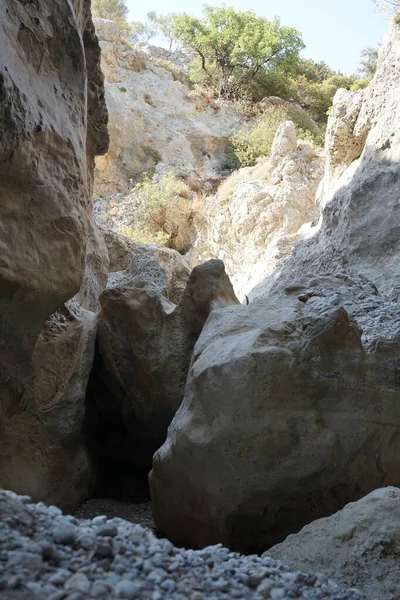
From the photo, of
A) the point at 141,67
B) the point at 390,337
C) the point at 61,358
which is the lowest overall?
the point at 390,337

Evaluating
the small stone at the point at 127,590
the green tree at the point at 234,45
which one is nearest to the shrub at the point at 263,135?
the green tree at the point at 234,45

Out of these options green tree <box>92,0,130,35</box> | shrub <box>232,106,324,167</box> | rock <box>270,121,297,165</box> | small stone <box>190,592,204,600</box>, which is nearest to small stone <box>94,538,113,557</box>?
small stone <box>190,592,204,600</box>

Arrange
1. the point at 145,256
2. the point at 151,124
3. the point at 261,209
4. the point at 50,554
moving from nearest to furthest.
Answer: the point at 50,554, the point at 145,256, the point at 261,209, the point at 151,124

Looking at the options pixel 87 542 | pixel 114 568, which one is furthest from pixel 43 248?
pixel 114 568

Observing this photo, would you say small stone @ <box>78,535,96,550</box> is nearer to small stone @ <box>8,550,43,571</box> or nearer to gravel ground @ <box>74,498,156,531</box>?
small stone @ <box>8,550,43,571</box>

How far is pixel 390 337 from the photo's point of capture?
14.0ft

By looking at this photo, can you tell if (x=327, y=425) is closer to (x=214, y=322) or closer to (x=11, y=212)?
(x=214, y=322)

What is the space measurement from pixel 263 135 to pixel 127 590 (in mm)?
18527

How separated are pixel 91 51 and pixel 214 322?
311cm

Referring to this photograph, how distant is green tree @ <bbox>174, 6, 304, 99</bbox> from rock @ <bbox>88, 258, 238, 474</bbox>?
58.8ft

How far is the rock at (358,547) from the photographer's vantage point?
2957 mm

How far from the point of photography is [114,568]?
2.09 meters

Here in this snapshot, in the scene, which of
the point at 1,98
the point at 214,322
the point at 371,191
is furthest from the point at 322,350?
the point at 371,191

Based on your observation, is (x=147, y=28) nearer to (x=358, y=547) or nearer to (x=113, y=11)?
(x=113, y=11)
